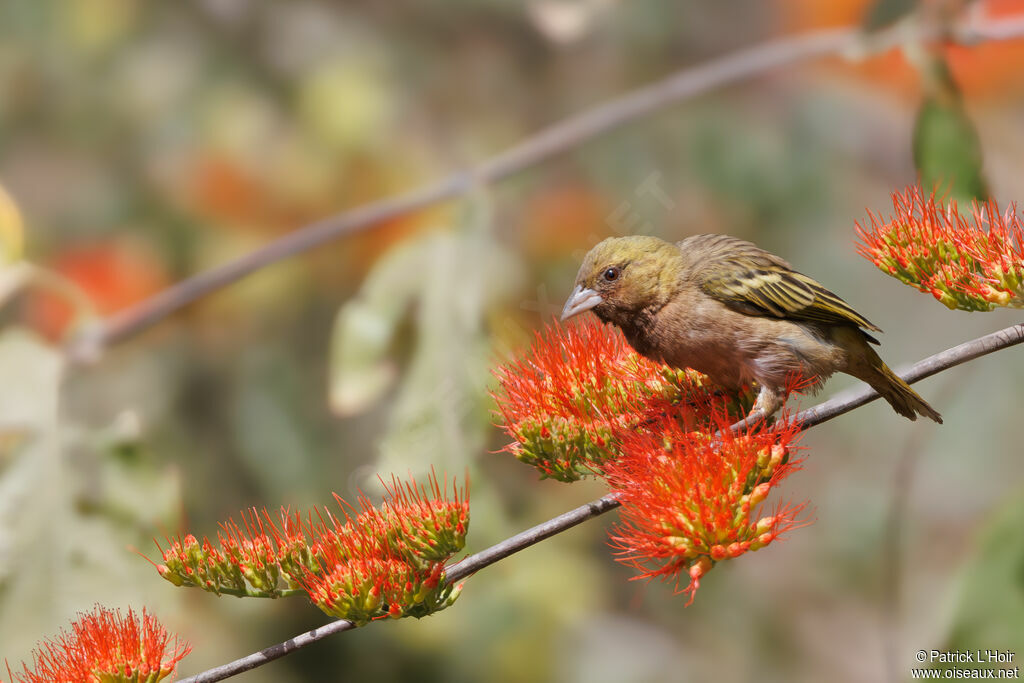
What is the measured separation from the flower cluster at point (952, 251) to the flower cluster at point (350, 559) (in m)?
0.24

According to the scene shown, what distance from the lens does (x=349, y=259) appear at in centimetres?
160

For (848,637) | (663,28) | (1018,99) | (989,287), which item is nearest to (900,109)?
(1018,99)

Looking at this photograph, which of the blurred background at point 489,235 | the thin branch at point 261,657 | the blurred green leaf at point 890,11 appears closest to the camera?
the thin branch at point 261,657

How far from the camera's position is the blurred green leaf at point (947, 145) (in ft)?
2.25

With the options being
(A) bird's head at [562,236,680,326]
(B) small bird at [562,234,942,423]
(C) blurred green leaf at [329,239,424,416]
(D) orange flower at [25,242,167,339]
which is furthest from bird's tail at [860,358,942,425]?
(D) orange flower at [25,242,167,339]

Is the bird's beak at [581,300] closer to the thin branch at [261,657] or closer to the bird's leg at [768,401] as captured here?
the bird's leg at [768,401]

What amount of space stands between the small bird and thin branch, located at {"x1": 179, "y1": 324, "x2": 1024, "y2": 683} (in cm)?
8

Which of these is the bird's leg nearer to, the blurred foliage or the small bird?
the small bird

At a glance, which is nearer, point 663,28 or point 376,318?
point 376,318

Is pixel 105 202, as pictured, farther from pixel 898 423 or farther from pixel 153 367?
pixel 898 423

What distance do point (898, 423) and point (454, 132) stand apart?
83cm

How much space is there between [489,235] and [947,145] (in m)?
0.64

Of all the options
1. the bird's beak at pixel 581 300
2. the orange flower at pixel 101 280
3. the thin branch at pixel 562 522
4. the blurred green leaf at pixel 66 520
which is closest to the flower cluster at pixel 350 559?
the thin branch at pixel 562 522

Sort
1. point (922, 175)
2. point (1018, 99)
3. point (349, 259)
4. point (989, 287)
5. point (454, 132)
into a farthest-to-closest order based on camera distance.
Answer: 1. point (454, 132)
2. point (349, 259)
3. point (1018, 99)
4. point (922, 175)
5. point (989, 287)
